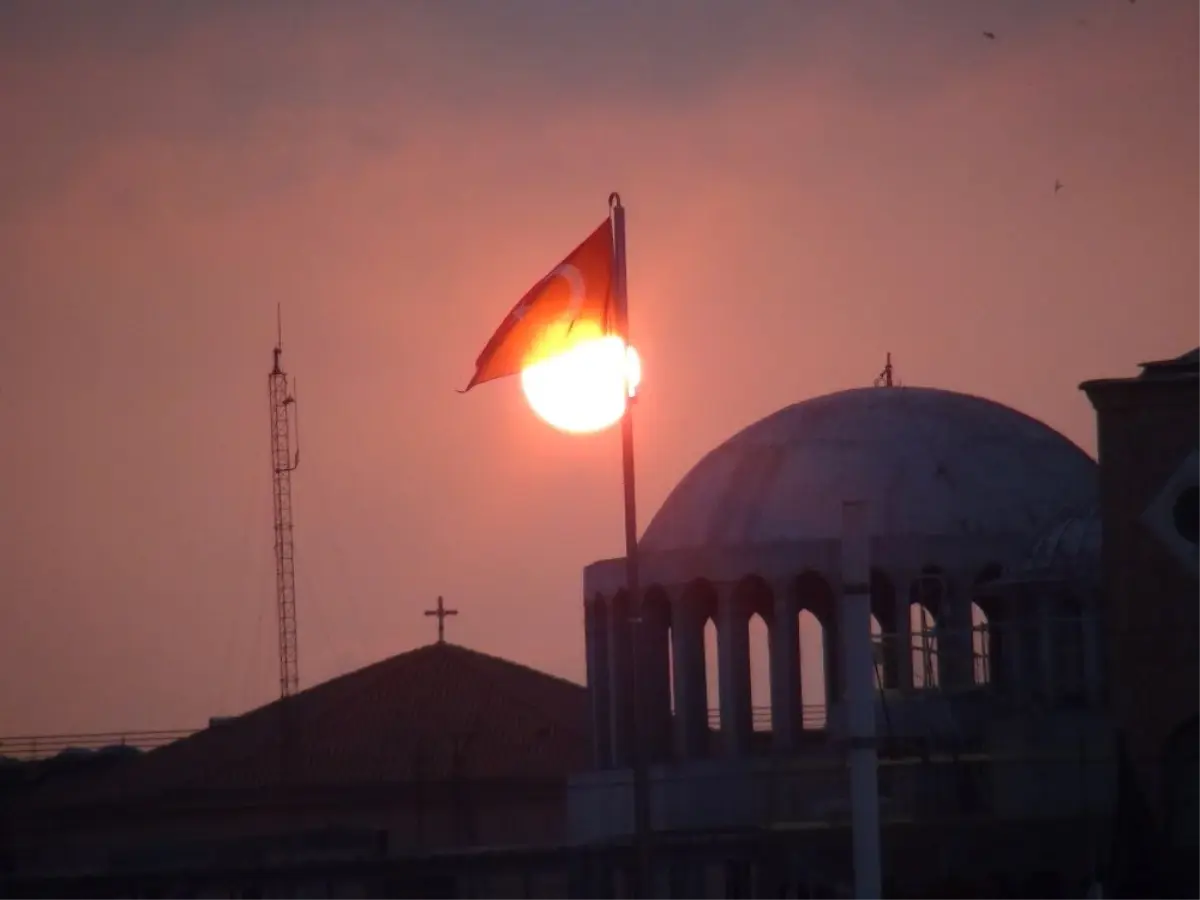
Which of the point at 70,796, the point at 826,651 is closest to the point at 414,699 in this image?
the point at 70,796

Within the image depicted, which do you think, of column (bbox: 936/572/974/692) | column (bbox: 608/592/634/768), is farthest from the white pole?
column (bbox: 608/592/634/768)

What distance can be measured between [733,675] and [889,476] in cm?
454

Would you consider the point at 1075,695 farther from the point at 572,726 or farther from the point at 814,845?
the point at 572,726

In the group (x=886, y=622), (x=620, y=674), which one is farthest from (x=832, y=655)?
(x=620, y=674)

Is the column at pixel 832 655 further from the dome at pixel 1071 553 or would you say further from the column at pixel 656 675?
the dome at pixel 1071 553

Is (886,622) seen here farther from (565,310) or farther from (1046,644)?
(565,310)

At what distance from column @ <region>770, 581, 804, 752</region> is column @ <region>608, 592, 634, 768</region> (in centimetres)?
344

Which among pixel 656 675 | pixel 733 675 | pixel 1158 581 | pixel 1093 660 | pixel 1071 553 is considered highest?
pixel 1071 553

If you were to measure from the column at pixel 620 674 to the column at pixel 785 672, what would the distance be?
3.44m

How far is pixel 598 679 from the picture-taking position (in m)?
52.4

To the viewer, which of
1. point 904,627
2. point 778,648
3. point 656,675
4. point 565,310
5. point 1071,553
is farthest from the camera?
point 656,675

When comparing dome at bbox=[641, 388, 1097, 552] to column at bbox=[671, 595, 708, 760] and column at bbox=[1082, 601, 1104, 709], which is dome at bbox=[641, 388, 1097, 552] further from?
column at bbox=[1082, 601, 1104, 709]

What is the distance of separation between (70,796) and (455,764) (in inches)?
374

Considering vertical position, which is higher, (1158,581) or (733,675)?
(1158,581)
